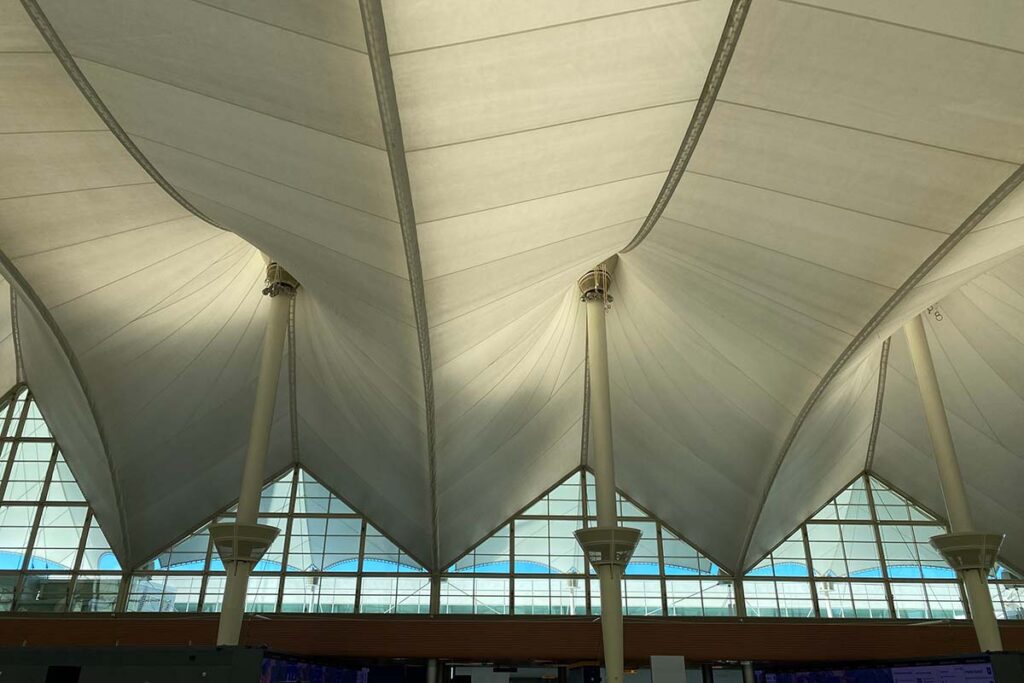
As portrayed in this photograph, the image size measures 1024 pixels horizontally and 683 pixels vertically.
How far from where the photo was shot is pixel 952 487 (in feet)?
65.2

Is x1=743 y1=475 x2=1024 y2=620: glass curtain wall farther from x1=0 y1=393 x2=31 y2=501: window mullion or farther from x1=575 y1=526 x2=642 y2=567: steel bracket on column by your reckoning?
x1=0 y1=393 x2=31 y2=501: window mullion

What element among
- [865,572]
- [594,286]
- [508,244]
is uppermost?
[594,286]

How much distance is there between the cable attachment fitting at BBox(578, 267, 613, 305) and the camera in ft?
74.2

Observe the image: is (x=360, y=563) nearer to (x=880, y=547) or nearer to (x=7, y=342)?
(x=7, y=342)

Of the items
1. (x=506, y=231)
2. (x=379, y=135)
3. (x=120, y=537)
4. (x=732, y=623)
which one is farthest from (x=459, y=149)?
(x=120, y=537)

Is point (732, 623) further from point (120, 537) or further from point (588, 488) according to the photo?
point (120, 537)

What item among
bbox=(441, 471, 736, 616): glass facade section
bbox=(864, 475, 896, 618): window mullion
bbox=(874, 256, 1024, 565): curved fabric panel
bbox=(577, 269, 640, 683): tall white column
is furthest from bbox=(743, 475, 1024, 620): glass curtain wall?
bbox=(577, 269, 640, 683): tall white column

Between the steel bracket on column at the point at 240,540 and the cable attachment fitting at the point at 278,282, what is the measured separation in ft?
22.2

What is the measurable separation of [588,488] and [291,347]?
13.0m

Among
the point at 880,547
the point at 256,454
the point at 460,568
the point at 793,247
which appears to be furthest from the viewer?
the point at 880,547

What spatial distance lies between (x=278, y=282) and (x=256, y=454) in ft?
16.5

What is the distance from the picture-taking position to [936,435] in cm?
2052

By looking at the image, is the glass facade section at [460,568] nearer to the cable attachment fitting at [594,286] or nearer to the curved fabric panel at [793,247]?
the curved fabric panel at [793,247]

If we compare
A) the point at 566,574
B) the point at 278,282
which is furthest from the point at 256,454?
the point at 566,574
